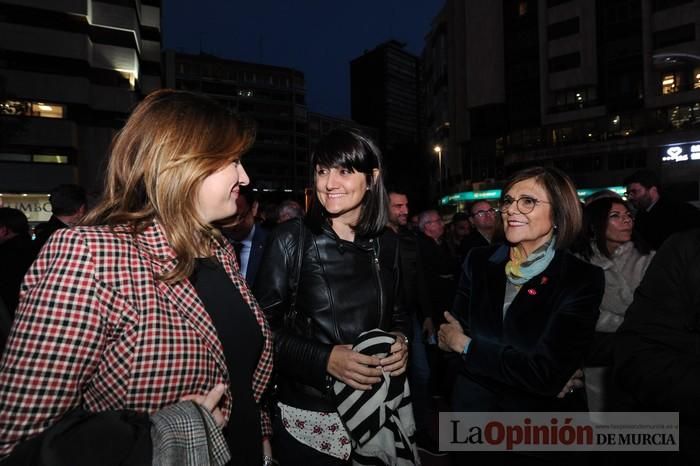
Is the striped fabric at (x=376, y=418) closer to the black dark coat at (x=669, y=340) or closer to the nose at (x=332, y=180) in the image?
the nose at (x=332, y=180)

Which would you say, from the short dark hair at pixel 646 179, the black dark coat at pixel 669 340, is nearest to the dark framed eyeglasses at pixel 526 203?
the black dark coat at pixel 669 340

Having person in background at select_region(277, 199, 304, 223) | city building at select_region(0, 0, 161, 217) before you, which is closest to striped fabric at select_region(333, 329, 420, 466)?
person in background at select_region(277, 199, 304, 223)

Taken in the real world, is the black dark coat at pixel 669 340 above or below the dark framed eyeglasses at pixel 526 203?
below

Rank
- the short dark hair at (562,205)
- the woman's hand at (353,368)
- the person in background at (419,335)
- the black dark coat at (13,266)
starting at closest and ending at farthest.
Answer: the woman's hand at (353,368), the short dark hair at (562,205), the black dark coat at (13,266), the person in background at (419,335)

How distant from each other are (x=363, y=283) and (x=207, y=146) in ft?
3.91

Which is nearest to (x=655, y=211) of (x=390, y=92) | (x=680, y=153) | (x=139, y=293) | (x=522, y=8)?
(x=139, y=293)

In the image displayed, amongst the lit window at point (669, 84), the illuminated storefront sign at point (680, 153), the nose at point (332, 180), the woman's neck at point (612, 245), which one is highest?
the lit window at point (669, 84)

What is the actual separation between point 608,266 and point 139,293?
3.85 m

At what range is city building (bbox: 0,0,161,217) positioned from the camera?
2914 cm

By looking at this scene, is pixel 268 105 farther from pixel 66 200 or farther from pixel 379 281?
pixel 379 281

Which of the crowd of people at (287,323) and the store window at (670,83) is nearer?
the crowd of people at (287,323)

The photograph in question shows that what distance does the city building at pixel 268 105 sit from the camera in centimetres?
9112

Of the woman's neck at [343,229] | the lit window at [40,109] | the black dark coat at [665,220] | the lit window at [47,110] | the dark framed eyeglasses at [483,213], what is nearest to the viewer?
the woman's neck at [343,229]

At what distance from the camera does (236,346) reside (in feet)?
5.79
